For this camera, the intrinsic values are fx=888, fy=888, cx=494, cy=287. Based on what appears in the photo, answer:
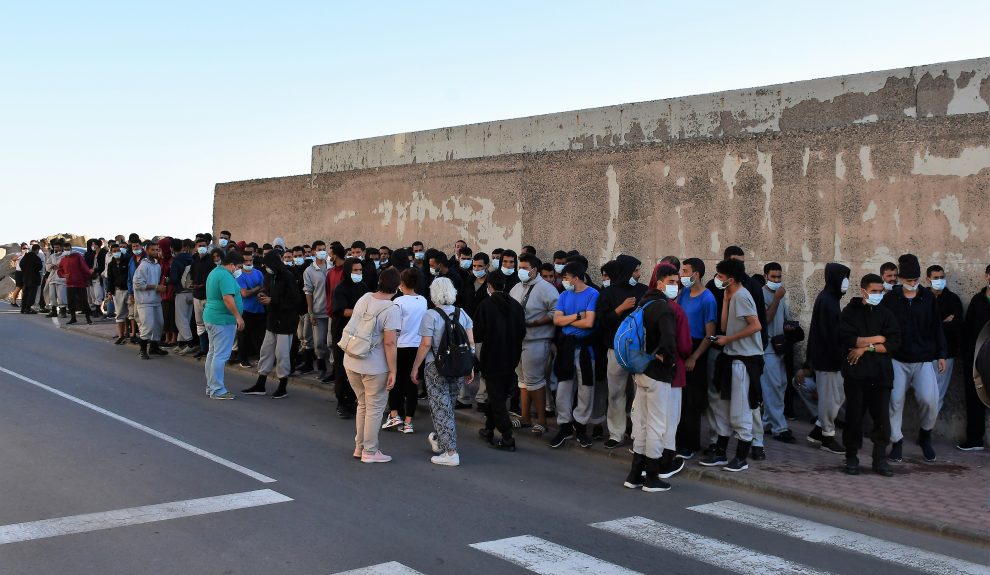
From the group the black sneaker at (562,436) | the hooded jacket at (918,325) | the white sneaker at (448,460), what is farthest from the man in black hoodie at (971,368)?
the white sneaker at (448,460)

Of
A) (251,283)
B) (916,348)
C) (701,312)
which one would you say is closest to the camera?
(701,312)

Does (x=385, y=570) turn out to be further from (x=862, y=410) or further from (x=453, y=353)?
(x=862, y=410)

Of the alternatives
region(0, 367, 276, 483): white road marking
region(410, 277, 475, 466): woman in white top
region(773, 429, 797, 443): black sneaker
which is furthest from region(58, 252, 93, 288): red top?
region(773, 429, 797, 443): black sneaker

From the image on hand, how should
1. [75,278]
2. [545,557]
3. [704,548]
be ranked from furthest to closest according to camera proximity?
1. [75,278]
2. [704,548]
3. [545,557]

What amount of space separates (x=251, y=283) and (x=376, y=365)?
5922 millimetres

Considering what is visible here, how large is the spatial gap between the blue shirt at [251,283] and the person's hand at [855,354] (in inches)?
353

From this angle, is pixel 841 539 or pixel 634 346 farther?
pixel 634 346

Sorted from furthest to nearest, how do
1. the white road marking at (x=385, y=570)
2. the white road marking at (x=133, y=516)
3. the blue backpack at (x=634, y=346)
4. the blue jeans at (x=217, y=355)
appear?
1. the blue jeans at (x=217, y=355)
2. the blue backpack at (x=634, y=346)
3. the white road marking at (x=133, y=516)
4. the white road marking at (x=385, y=570)

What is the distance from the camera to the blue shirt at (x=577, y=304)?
377 inches

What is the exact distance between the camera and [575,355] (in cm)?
985

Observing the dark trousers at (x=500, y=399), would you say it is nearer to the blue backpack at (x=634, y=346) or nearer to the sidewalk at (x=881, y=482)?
the sidewalk at (x=881, y=482)

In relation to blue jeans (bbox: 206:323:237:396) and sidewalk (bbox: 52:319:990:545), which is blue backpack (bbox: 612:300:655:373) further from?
blue jeans (bbox: 206:323:237:396)

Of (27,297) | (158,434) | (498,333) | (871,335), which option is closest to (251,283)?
(158,434)

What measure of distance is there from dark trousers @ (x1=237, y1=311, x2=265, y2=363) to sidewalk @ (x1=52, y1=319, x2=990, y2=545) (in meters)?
6.18
